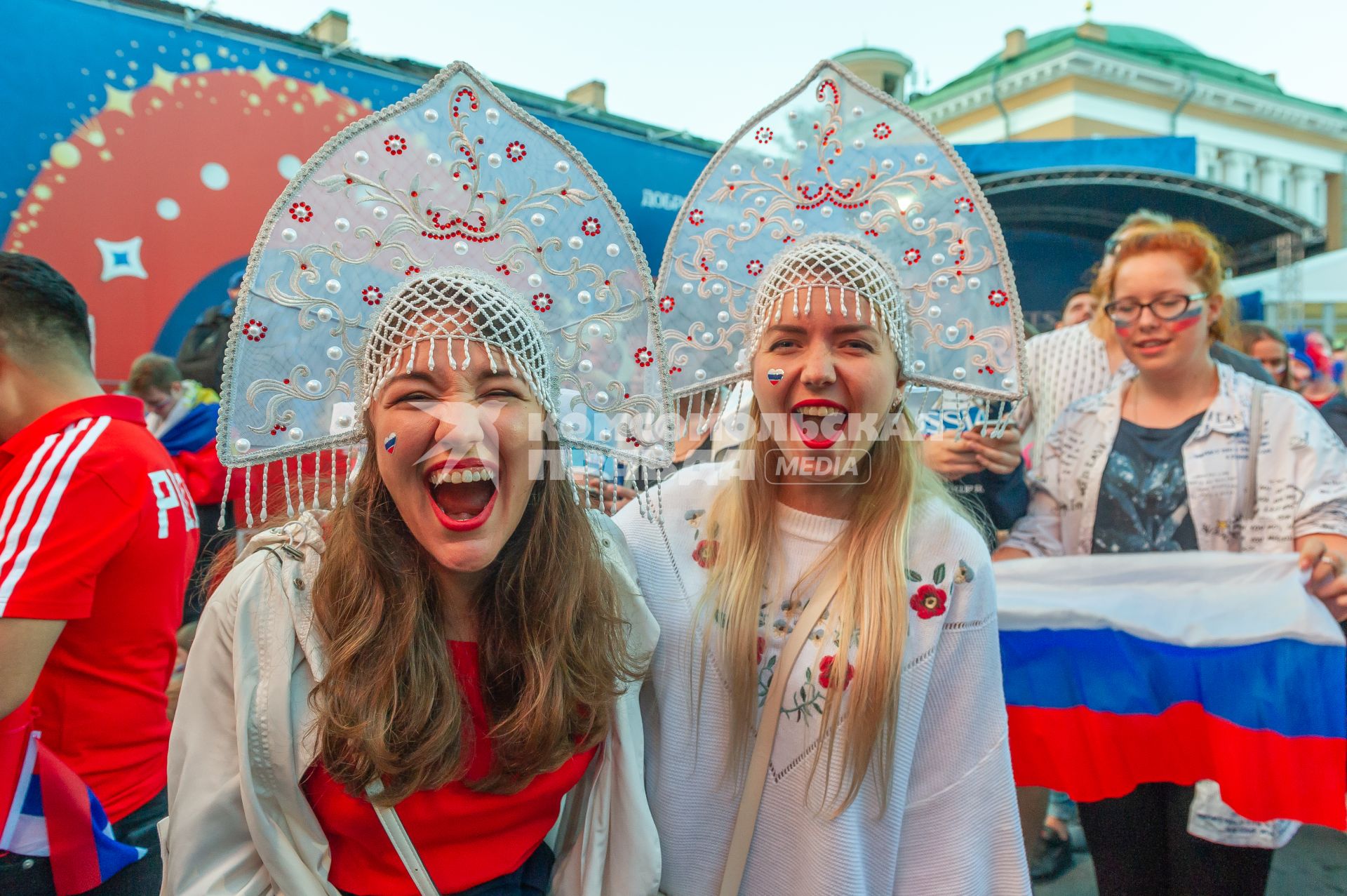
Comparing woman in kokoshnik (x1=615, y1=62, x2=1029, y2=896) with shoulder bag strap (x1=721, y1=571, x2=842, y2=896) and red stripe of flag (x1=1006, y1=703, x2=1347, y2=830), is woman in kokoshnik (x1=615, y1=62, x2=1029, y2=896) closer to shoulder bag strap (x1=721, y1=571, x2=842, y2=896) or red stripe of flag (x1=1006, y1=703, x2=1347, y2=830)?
shoulder bag strap (x1=721, y1=571, x2=842, y2=896)

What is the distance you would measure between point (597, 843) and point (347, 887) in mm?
407

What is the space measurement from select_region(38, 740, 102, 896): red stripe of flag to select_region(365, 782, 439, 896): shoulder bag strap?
2.80 feet

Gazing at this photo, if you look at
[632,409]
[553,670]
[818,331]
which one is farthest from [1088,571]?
[553,670]

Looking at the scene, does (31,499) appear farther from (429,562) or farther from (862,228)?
(862,228)

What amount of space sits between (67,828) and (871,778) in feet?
5.21

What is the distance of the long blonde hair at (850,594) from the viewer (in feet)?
5.08

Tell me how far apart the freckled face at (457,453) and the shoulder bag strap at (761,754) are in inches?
23.8

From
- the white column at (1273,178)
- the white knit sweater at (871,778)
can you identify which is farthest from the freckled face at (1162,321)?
the white column at (1273,178)

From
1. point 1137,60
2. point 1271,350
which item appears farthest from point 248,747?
point 1137,60

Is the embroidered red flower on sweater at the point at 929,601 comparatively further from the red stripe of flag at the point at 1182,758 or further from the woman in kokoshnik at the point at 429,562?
the red stripe of flag at the point at 1182,758

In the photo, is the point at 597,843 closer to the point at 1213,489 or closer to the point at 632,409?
the point at 632,409

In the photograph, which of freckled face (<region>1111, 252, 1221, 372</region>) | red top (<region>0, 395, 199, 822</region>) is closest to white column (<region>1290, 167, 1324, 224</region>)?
freckled face (<region>1111, 252, 1221, 372</region>)

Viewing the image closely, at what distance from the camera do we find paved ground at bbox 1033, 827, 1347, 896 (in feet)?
10.2

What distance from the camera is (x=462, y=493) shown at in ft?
4.59
